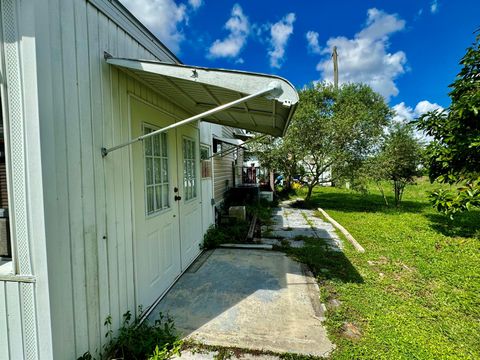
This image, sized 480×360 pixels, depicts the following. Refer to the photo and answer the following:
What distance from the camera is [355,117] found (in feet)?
29.8

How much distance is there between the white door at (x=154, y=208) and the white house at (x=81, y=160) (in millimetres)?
22

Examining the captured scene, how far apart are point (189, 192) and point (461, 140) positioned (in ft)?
18.1

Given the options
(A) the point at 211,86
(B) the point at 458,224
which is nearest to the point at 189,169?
(A) the point at 211,86

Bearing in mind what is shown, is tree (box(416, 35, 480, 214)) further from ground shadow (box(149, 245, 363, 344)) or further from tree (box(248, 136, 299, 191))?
tree (box(248, 136, 299, 191))

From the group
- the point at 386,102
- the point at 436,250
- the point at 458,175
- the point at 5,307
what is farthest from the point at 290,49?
the point at 5,307

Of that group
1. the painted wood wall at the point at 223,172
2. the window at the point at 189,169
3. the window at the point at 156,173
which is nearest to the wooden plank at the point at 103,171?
the window at the point at 156,173

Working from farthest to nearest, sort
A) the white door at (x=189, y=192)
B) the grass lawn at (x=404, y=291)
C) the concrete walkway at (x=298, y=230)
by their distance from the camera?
the concrete walkway at (x=298, y=230)
the white door at (x=189, y=192)
the grass lawn at (x=404, y=291)

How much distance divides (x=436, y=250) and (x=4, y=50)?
264 inches

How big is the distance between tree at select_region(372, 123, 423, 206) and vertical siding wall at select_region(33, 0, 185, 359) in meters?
9.08

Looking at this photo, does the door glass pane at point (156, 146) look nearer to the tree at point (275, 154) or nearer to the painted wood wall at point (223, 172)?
the painted wood wall at point (223, 172)

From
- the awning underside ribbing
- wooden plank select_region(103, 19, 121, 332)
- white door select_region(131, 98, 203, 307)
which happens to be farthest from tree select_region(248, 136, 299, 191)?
wooden plank select_region(103, 19, 121, 332)

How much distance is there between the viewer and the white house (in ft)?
Result: 4.75

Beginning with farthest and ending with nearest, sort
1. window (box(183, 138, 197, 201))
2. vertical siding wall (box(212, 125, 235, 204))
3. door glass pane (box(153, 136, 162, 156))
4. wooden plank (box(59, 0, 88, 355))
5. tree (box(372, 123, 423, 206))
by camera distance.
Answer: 1. tree (box(372, 123, 423, 206))
2. vertical siding wall (box(212, 125, 235, 204))
3. window (box(183, 138, 197, 201))
4. door glass pane (box(153, 136, 162, 156))
5. wooden plank (box(59, 0, 88, 355))

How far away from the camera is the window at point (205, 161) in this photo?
17.0 ft
